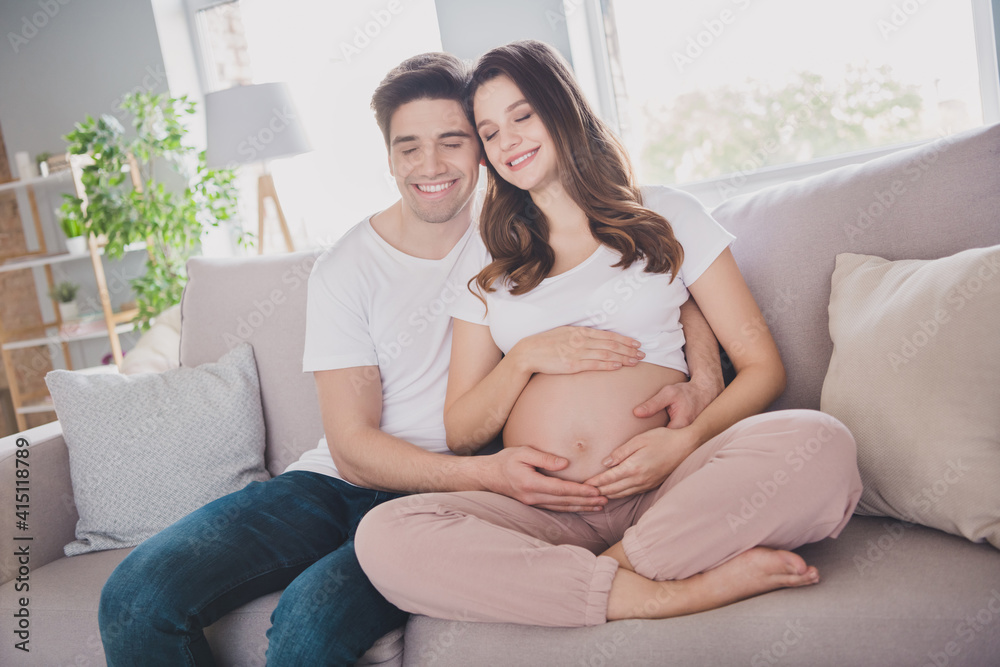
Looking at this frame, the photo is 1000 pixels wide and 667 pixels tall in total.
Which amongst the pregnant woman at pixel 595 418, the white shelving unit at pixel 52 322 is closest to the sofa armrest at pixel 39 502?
the pregnant woman at pixel 595 418

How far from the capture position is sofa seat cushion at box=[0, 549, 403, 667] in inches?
51.3

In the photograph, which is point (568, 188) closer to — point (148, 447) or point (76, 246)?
point (148, 447)

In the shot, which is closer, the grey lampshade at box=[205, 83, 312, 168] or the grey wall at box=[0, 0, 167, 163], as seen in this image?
the grey lampshade at box=[205, 83, 312, 168]

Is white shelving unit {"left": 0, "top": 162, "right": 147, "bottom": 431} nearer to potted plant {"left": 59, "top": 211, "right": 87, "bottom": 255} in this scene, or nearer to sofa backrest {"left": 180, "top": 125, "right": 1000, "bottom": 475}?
potted plant {"left": 59, "top": 211, "right": 87, "bottom": 255}

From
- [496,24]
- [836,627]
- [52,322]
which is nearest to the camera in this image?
[836,627]

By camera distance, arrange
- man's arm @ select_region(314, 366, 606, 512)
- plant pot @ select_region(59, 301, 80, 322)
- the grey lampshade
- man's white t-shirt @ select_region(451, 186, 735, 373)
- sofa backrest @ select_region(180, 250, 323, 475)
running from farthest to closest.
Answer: plant pot @ select_region(59, 301, 80, 322)
the grey lampshade
sofa backrest @ select_region(180, 250, 323, 475)
man's white t-shirt @ select_region(451, 186, 735, 373)
man's arm @ select_region(314, 366, 606, 512)

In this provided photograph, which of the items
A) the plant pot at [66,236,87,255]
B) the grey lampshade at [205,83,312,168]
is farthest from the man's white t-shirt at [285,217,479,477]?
the plant pot at [66,236,87,255]

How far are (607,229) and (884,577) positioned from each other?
0.74 metres

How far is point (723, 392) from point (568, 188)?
49 centimetres

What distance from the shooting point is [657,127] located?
2764mm

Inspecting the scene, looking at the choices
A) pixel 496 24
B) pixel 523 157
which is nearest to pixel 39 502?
pixel 523 157

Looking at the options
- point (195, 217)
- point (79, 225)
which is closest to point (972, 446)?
point (195, 217)

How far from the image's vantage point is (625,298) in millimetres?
1374

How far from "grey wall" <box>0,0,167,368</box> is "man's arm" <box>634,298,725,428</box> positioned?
10.2 feet
